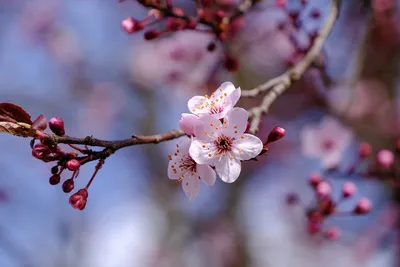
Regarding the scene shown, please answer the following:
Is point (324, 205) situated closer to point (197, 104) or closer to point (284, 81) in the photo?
point (284, 81)

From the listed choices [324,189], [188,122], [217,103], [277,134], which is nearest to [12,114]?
[188,122]

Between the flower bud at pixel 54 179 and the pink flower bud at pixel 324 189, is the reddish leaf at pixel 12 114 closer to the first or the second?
the flower bud at pixel 54 179

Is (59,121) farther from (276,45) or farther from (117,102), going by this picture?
(117,102)

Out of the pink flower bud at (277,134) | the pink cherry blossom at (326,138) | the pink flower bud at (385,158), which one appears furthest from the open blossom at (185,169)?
the pink cherry blossom at (326,138)

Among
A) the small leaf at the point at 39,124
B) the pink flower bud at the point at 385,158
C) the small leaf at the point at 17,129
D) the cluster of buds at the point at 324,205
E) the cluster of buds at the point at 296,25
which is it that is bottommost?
the small leaf at the point at 17,129

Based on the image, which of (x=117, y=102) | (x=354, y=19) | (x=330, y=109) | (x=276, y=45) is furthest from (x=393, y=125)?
(x=117, y=102)

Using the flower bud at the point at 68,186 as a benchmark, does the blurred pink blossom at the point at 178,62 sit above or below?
above

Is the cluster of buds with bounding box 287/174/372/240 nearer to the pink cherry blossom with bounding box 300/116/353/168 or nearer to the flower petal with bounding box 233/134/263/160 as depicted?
the flower petal with bounding box 233/134/263/160
